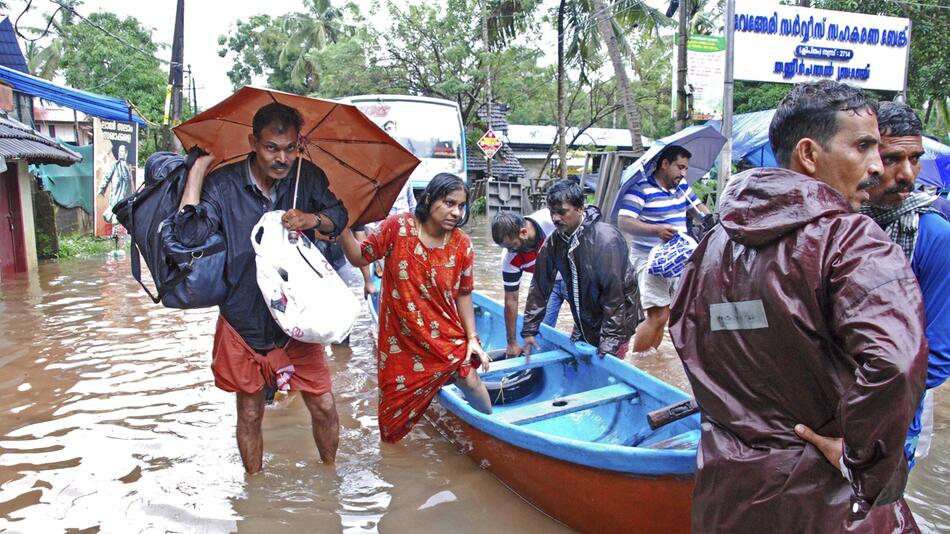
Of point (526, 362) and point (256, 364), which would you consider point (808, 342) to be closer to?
point (256, 364)

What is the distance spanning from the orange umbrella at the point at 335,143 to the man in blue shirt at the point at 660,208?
2102 millimetres

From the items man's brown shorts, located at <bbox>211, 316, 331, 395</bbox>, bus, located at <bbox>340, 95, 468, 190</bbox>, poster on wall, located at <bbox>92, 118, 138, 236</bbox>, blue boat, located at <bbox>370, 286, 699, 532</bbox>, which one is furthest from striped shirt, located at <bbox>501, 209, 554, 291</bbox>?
poster on wall, located at <bbox>92, 118, 138, 236</bbox>

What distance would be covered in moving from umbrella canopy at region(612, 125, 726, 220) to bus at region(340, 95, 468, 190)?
7.05m

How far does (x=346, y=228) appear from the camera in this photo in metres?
3.44

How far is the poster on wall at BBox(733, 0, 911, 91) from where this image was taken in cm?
1040

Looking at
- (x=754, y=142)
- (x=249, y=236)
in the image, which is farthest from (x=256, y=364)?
(x=754, y=142)

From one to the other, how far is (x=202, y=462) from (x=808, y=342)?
11.9ft

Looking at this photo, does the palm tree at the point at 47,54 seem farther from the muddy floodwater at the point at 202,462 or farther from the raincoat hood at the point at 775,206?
the raincoat hood at the point at 775,206

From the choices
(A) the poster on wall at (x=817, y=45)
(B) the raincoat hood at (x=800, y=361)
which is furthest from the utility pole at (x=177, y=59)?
(B) the raincoat hood at (x=800, y=361)

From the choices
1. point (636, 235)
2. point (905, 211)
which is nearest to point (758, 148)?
point (636, 235)

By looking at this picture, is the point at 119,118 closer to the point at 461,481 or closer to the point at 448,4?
the point at 448,4

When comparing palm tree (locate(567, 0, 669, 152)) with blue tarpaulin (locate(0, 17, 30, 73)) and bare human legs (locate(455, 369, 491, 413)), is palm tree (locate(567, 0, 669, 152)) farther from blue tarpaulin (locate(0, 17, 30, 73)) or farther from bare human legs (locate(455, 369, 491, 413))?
blue tarpaulin (locate(0, 17, 30, 73))

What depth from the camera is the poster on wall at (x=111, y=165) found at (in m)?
13.2

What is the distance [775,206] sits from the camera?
1.37 metres
